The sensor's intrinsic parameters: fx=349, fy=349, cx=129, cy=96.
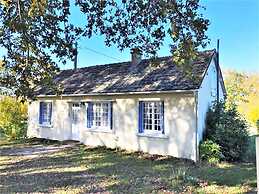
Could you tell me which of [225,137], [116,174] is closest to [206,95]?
[225,137]

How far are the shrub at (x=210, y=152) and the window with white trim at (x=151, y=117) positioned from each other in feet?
8.30

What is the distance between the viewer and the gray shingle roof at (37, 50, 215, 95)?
17.0 m

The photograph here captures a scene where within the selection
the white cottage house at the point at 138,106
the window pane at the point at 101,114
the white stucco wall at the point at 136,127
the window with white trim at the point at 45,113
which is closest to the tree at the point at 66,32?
the white cottage house at the point at 138,106

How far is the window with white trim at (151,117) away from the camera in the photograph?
57.7ft

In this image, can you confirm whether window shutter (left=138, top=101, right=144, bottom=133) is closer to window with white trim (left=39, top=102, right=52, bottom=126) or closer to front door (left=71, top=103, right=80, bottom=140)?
front door (left=71, top=103, right=80, bottom=140)

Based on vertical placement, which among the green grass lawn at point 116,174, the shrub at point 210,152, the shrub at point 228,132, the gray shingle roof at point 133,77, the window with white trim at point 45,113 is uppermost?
the gray shingle roof at point 133,77

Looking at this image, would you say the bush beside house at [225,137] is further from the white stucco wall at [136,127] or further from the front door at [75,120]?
the front door at [75,120]

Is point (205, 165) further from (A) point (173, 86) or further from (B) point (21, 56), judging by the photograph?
(B) point (21, 56)

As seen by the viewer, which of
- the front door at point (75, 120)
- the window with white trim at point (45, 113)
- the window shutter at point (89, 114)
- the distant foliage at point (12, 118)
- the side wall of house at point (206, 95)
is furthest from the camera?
the distant foliage at point (12, 118)

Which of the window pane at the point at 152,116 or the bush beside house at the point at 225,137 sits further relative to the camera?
the window pane at the point at 152,116

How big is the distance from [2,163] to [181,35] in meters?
10.3

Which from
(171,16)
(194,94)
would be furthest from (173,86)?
(171,16)

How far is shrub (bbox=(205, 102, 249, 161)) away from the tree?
6.75 meters

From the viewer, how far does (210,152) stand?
15602 mm
